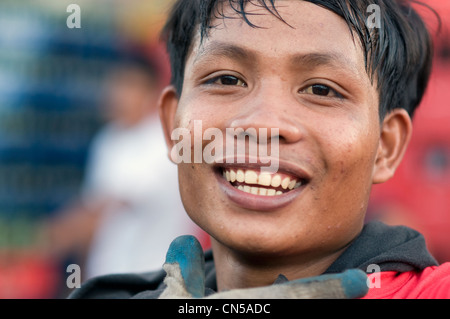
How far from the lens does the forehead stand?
5.00ft

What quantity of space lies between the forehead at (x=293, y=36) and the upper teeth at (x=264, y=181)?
28cm

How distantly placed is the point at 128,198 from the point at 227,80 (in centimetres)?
191

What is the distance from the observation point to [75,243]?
13.2ft

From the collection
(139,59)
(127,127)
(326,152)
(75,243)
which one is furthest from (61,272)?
(326,152)

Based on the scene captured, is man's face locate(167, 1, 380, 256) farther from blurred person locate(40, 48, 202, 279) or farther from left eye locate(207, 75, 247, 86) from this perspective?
blurred person locate(40, 48, 202, 279)

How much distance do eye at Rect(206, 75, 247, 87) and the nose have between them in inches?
3.4

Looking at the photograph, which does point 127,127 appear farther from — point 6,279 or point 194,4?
point 194,4

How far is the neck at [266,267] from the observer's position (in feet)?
5.16

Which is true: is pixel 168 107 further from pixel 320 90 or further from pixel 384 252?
pixel 384 252

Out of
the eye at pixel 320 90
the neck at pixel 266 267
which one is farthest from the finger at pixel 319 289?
the eye at pixel 320 90

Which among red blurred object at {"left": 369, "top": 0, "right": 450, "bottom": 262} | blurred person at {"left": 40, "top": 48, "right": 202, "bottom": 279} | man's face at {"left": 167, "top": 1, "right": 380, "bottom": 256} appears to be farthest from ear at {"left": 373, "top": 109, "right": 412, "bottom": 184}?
red blurred object at {"left": 369, "top": 0, "right": 450, "bottom": 262}

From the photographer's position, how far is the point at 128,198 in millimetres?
3424

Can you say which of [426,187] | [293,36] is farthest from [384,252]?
[426,187]
